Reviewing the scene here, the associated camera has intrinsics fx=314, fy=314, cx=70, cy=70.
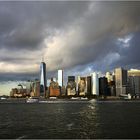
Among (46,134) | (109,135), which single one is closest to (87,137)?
(109,135)

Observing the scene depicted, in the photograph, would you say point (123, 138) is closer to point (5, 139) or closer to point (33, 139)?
point (33, 139)

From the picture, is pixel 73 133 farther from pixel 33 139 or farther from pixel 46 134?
pixel 33 139

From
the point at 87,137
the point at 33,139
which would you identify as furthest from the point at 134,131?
the point at 33,139

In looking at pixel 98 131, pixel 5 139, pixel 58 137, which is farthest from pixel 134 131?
pixel 5 139

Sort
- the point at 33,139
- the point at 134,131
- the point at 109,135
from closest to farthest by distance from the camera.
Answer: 1. the point at 33,139
2. the point at 109,135
3. the point at 134,131

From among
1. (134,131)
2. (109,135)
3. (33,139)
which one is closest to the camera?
(33,139)

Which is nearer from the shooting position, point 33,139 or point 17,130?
point 33,139

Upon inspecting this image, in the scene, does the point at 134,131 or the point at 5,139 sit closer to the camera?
the point at 5,139

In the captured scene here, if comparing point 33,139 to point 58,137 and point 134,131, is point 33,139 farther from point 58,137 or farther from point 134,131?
point 134,131
